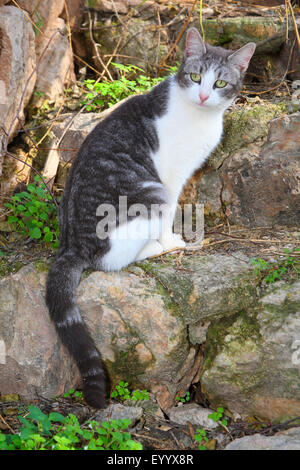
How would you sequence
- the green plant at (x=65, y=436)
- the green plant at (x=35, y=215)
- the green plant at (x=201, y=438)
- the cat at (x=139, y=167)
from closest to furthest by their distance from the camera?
the green plant at (x=65, y=436)
the green plant at (x=201, y=438)
the cat at (x=139, y=167)
the green plant at (x=35, y=215)

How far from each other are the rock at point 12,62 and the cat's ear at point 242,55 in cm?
182

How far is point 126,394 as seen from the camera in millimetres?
2984

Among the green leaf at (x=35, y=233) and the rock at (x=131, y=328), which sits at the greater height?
the green leaf at (x=35, y=233)

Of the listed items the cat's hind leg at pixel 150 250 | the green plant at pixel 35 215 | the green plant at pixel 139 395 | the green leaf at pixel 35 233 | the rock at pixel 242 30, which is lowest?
the green plant at pixel 139 395

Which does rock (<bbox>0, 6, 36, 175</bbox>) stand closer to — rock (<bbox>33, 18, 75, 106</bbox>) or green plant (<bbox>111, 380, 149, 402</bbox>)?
rock (<bbox>33, 18, 75, 106</bbox>)

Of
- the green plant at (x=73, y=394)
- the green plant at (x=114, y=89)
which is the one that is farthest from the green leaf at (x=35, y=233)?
the green plant at (x=114, y=89)

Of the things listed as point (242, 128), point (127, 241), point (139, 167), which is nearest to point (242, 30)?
point (242, 128)

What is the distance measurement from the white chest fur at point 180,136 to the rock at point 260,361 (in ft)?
3.49

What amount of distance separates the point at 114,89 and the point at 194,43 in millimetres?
1320

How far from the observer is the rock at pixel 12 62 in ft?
12.1

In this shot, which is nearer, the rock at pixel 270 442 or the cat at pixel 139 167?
the rock at pixel 270 442

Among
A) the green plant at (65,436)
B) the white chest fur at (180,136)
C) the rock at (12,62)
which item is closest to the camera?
the green plant at (65,436)

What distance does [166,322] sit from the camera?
2.99 metres

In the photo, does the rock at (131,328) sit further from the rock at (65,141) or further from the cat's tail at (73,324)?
the rock at (65,141)
